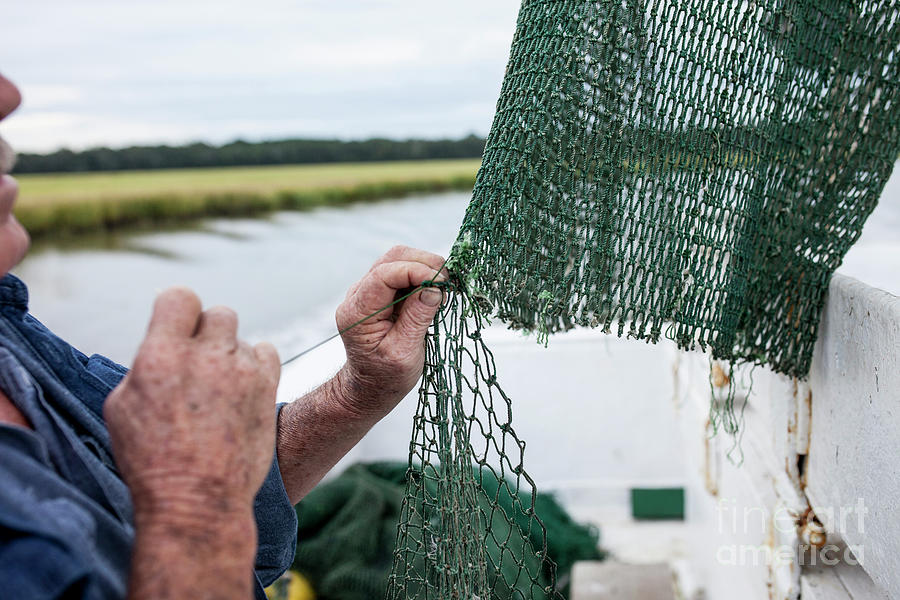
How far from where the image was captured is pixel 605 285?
1.25 meters

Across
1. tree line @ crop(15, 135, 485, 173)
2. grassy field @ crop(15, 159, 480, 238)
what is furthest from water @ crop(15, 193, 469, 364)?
tree line @ crop(15, 135, 485, 173)

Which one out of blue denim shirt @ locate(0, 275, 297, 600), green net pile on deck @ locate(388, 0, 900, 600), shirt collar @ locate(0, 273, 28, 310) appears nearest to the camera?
blue denim shirt @ locate(0, 275, 297, 600)

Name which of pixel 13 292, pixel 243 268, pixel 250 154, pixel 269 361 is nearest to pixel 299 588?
Result: pixel 13 292

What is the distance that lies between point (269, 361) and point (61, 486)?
0.29 meters

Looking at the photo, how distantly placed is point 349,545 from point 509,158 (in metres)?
2.59

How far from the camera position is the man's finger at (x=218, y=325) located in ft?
2.89

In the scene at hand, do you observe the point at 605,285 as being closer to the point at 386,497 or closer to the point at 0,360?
the point at 0,360

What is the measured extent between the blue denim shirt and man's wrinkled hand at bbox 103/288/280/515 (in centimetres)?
9

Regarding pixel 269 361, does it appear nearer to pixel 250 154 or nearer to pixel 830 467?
pixel 830 467

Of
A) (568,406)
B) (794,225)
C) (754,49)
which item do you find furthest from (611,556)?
(754,49)

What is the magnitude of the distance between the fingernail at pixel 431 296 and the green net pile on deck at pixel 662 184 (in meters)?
0.03

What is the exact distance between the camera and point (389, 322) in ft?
4.33

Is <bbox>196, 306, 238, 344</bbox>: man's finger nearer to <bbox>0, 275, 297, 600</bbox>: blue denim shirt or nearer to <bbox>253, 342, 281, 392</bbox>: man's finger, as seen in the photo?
<bbox>253, 342, 281, 392</bbox>: man's finger

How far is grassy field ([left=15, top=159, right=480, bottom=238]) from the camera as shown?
7.36 meters
